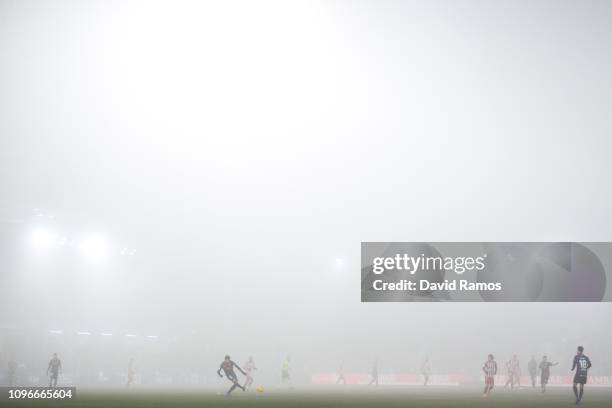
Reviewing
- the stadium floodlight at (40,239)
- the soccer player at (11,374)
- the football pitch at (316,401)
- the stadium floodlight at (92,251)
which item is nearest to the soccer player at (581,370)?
the football pitch at (316,401)

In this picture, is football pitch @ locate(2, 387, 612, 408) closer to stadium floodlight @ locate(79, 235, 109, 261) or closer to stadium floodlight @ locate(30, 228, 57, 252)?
stadium floodlight @ locate(30, 228, 57, 252)

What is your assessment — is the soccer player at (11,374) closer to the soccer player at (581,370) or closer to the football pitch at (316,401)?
the football pitch at (316,401)

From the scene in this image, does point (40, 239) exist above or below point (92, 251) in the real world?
below

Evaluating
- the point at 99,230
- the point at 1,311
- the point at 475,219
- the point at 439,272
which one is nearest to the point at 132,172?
the point at 99,230

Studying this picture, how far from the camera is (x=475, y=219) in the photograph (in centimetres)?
14412

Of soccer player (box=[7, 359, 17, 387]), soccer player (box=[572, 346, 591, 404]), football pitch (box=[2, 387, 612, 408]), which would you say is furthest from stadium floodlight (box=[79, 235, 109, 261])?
soccer player (box=[572, 346, 591, 404])

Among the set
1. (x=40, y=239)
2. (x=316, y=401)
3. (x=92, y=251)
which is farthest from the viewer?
(x=92, y=251)

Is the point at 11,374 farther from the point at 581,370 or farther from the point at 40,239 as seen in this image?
the point at 40,239

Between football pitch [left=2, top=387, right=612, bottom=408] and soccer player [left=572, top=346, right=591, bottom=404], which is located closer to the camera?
football pitch [left=2, top=387, right=612, bottom=408]

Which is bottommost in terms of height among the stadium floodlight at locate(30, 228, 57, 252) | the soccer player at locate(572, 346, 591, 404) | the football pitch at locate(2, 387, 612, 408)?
the football pitch at locate(2, 387, 612, 408)

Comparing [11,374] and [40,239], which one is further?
[40,239]

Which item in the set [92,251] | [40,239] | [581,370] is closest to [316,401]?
[581,370]

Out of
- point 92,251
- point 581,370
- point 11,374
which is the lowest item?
point 11,374

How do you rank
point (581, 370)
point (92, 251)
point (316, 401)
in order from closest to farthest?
point (581, 370), point (316, 401), point (92, 251)
